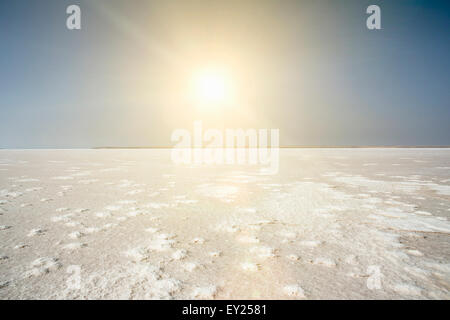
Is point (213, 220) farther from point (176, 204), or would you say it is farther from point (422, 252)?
point (422, 252)

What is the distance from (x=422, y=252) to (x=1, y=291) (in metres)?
3.42

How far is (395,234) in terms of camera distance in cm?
257

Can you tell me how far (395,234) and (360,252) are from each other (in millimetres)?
777

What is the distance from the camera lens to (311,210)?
11.7ft

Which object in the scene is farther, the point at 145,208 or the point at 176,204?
the point at 176,204

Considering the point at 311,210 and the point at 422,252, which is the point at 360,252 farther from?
the point at 311,210

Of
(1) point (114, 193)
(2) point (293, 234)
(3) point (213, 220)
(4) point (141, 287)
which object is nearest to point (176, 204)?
(3) point (213, 220)

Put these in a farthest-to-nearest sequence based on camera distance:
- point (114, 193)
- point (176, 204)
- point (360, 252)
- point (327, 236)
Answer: point (114, 193)
point (176, 204)
point (327, 236)
point (360, 252)

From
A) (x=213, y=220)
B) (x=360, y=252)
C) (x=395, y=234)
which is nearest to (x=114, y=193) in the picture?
(x=213, y=220)

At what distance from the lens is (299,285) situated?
5.30 ft

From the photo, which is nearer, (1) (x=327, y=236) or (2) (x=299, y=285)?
(2) (x=299, y=285)
